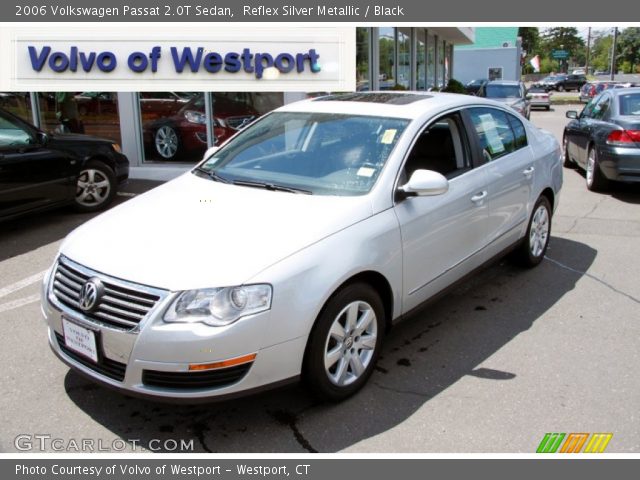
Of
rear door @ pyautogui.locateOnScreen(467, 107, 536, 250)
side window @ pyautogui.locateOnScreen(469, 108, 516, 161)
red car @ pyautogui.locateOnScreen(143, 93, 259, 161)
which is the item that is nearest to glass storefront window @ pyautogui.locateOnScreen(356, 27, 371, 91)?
red car @ pyautogui.locateOnScreen(143, 93, 259, 161)

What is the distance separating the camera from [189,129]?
10.7 meters

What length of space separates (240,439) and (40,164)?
517 centimetres

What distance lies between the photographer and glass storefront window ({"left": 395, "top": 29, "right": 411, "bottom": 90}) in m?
19.4

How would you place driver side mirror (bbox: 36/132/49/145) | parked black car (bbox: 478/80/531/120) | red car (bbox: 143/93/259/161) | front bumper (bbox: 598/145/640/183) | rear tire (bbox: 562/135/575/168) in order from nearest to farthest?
1. driver side mirror (bbox: 36/132/49/145)
2. front bumper (bbox: 598/145/640/183)
3. red car (bbox: 143/93/259/161)
4. rear tire (bbox: 562/135/575/168)
5. parked black car (bbox: 478/80/531/120)

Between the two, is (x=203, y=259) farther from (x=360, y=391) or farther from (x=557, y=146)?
(x=557, y=146)

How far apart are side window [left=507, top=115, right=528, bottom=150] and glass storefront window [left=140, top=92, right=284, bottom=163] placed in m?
5.68

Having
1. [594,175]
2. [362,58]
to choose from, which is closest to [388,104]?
[594,175]

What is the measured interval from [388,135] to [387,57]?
14197mm

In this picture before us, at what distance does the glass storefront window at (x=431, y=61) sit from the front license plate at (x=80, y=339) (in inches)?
931

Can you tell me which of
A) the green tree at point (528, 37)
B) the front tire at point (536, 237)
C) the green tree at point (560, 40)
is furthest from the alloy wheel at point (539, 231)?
the green tree at point (560, 40)

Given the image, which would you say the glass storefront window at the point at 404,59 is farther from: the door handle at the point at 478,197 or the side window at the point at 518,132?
the door handle at the point at 478,197

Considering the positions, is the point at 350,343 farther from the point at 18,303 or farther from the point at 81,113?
the point at 81,113

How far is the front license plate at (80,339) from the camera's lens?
3.11 m

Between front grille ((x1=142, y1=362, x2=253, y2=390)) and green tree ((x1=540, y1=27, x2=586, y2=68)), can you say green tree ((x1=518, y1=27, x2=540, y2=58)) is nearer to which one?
green tree ((x1=540, y1=27, x2=586, y2=68))
